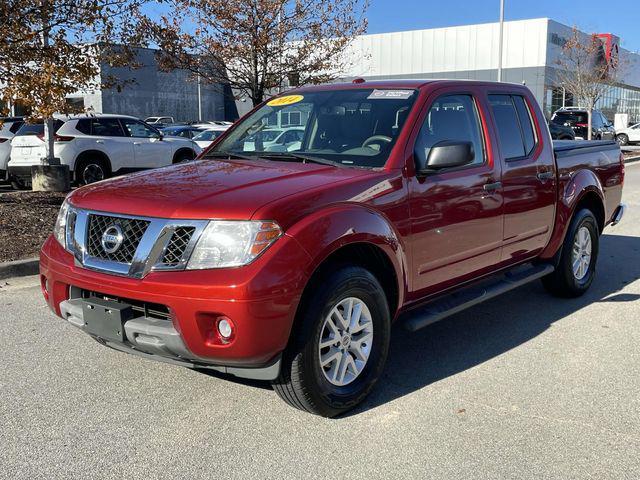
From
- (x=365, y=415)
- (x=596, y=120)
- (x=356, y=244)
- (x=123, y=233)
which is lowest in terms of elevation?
(x=365, y=415)

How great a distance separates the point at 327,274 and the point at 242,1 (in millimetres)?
11025

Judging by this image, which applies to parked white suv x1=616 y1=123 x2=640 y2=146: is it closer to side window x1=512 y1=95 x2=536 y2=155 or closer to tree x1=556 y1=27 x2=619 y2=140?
tree x1=556 y1=27 x2=619 y2=140

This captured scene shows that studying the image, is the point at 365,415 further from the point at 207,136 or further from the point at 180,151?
the point at 207,136

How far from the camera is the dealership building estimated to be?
45031 millimetres

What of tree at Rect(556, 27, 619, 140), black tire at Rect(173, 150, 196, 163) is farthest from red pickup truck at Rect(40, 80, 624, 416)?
tree at Rect(556, 27, 619, 140)

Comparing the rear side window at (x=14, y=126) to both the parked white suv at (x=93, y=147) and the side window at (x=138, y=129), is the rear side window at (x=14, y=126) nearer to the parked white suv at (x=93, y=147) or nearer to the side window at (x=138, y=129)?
the parked white suv at (x=93, y=147)

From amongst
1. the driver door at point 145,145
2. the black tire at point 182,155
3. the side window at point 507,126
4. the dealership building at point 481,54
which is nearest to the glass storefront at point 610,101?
the dealership building at point 481,54

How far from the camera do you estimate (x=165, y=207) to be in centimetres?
327

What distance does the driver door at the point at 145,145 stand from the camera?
13945 mm

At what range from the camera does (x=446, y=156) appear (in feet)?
12.8

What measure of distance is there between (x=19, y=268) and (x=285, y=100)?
3659 mm

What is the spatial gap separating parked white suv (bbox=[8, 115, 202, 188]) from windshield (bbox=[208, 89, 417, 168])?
8.95 metres

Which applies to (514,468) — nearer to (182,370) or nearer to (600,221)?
(182,370)

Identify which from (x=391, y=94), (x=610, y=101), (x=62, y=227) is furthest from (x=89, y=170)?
(x=610, y=101)
